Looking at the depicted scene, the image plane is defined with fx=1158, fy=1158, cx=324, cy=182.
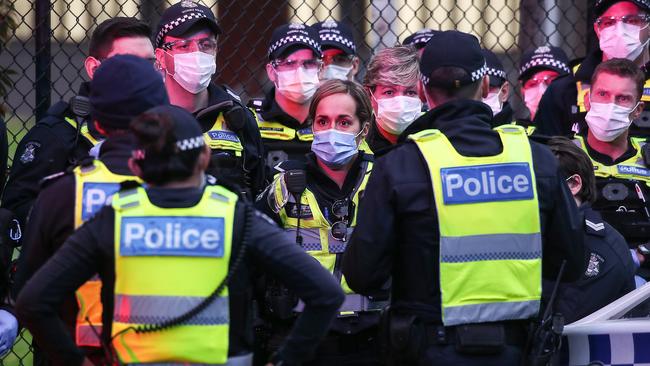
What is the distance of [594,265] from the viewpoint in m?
4.48

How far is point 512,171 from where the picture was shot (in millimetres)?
3744

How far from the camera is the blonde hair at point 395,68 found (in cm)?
547

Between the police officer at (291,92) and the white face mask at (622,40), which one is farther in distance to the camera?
the white face mask at (622,40)

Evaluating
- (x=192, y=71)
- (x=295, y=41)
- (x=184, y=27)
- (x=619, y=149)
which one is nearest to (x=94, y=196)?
(x=192, y=71)

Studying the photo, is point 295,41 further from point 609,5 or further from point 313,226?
point 609,5

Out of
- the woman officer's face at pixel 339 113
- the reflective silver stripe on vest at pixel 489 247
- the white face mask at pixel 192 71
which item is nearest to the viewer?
the reflective silver stripe on vest at pixel 489 247

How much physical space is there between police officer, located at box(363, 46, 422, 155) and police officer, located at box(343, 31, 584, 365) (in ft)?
5.37

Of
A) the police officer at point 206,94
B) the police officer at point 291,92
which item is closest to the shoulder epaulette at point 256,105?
the police officer at point 291,92

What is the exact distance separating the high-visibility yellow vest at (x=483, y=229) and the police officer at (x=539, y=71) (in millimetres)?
3376

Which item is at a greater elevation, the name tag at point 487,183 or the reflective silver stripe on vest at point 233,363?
the name tag at point 487,183

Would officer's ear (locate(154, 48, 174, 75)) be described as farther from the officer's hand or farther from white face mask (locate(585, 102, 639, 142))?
white face mask (locate(585, 102, 639, 142))

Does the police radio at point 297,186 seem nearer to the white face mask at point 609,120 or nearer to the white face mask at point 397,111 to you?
the white face mask at point 397,111

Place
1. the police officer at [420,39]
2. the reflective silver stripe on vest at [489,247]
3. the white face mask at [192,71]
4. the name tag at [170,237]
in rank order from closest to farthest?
1. the name tag at [170,237]
2. the reflective silver stripe on vest at [489,247]
3. the white face mask at [192,71]
4. the police officer at [420,39]

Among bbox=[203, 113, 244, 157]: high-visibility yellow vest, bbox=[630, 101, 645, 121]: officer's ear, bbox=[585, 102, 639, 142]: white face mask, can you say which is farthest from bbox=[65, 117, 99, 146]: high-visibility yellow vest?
bbox=[630, 101, 645, 121]: officer's ear
